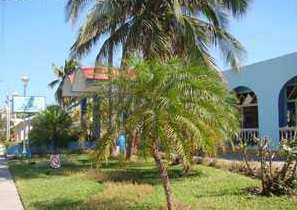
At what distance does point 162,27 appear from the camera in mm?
21500

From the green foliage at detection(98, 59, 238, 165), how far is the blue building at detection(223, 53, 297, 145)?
14.3 meters

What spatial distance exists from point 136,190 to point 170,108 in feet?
17.3

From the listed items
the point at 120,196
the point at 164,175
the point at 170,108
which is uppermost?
the point at 170,108

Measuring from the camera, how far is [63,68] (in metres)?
58.8

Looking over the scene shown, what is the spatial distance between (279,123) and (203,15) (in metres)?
6.80

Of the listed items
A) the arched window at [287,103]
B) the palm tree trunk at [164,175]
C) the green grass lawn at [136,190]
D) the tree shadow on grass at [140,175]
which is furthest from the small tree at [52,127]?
the palm tree trunk at [164,175]

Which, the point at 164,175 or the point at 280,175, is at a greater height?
the point at 164,175

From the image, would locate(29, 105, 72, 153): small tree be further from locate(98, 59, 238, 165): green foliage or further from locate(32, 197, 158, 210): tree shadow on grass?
locate(98, 59, 238, 165): green foliage

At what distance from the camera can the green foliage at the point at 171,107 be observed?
33.4ft

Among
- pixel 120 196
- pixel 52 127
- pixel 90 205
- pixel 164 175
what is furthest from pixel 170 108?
pixel 52 127

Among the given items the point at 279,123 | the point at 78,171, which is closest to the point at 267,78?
the point at 279,123

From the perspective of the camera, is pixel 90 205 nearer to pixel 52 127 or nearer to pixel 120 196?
pixel 120 196

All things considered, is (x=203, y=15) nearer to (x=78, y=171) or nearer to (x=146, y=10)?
(x=146, y=10)

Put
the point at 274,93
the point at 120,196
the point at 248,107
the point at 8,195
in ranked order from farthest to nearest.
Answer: the point at 248,107 → the point at 274,93 → the point at 8,195 → the point at 120,196
